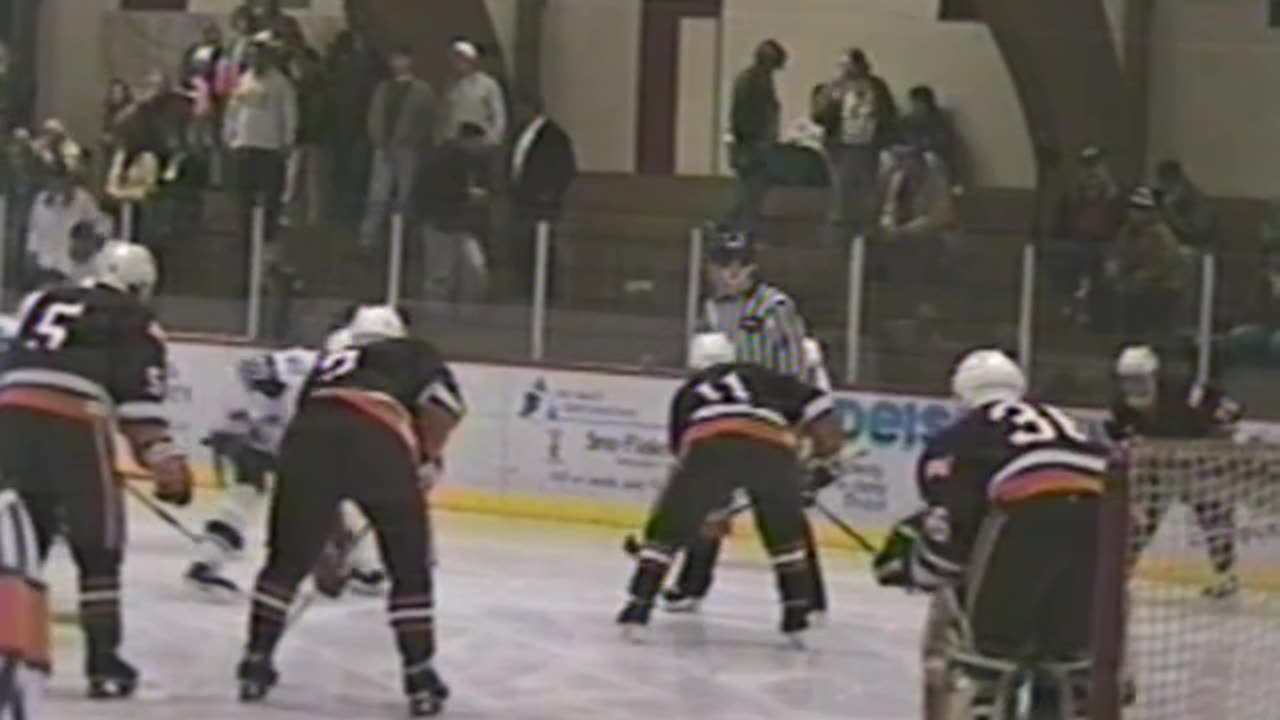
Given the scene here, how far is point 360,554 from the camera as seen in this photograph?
5.95 meters

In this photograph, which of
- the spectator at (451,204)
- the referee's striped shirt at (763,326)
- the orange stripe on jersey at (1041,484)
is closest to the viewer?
the orange stripe on jersey at (1041,484)

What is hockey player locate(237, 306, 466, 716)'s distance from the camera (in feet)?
19.5

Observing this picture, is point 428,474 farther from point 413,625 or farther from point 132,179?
point 132,179

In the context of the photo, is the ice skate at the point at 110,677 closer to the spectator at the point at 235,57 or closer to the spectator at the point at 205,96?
the spectator at the point at 205,96

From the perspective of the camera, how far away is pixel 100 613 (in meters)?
6.03

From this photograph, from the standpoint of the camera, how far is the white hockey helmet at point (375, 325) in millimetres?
6188

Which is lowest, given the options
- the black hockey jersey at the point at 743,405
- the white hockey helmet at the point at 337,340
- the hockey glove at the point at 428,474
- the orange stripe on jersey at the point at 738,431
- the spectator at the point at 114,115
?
the hockey glove at the point at 428,474

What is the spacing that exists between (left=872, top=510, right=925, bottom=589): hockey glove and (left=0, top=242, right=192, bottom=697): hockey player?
147 centimetres

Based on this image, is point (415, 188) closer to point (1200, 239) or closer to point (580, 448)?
point (580, 448)

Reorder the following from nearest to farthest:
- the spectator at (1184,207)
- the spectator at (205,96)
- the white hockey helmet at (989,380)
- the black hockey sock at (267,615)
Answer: the white hockey helmet at (989,380) < the black hockey sock at (267,615) < the spectator at (205,96) < the spectator at (1184,207)

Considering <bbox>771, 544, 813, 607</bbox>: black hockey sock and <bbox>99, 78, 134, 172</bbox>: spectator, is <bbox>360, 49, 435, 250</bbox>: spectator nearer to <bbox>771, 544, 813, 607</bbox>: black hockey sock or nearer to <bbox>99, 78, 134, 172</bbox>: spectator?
<bbox>99, 78, 134, 172</bbox>: spectator

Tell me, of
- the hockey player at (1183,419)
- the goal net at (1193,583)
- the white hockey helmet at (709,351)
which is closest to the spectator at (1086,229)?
the hockey player at (1183,419)

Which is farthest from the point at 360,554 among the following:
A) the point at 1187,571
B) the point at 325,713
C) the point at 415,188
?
the point at 1187,571

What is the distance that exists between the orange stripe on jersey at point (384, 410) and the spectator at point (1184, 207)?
164 centimetres
